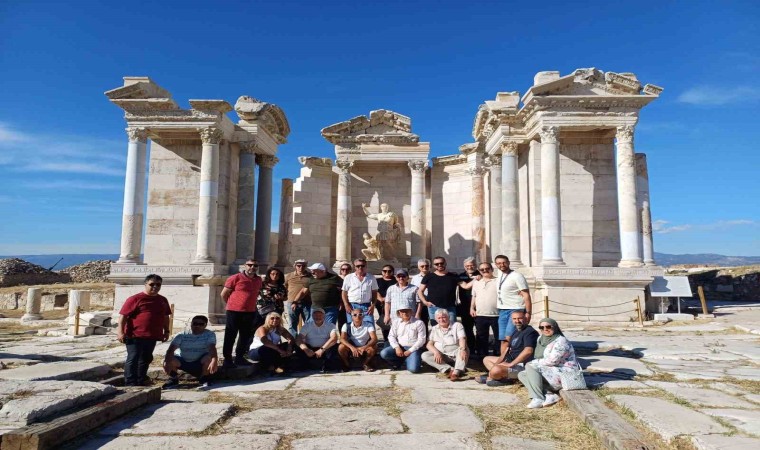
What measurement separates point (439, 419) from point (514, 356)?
7.30 feet

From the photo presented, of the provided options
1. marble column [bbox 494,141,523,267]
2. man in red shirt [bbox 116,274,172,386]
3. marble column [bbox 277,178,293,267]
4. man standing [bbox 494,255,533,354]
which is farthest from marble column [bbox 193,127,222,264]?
man standing [bbox 494,255,533,354]

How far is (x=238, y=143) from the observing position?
58.8 ft

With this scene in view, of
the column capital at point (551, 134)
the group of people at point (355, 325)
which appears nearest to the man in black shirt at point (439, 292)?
the group of people at point (355, 325)

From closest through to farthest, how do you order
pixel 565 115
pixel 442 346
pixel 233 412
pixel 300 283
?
pixel 233 412 < pixel 442 346 < pixel 300 283 < pixel 565 115

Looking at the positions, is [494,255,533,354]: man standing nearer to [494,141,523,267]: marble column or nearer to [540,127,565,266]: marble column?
[540,127,565,266]: marble column

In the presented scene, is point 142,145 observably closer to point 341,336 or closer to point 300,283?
point 300,283

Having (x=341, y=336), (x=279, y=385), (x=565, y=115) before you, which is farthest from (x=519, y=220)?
(x=279, y=385)

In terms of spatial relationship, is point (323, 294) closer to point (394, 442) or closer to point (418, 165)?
point (394, 442)

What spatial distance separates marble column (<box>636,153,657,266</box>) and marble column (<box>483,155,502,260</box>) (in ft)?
18.8

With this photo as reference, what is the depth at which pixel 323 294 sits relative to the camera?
895cm

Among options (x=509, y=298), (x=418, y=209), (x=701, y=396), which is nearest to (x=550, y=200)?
(x=418, y=209)

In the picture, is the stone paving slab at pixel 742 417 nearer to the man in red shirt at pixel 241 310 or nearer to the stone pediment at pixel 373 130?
the man in red shirt at pixel 241 310

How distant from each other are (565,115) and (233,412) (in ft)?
44.1

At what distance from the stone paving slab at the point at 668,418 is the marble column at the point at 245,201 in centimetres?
1395
